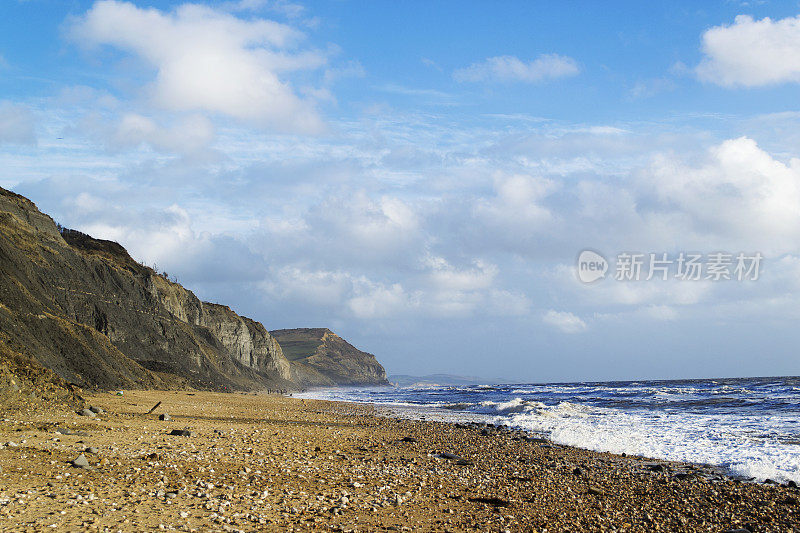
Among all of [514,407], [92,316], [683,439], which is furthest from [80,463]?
[92,316]

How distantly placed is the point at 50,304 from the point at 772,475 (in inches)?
1556

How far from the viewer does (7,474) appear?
9.65 meters

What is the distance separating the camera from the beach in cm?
871

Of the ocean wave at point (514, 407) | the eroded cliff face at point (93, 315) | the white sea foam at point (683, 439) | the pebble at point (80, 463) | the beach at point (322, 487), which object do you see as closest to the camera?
the beach at point (322, 487)

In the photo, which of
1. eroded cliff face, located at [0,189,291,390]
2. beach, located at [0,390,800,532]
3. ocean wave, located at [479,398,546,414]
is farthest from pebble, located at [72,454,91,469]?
ocean wave, located at [479,398,546,414]

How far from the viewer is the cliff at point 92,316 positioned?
2957 centimetres

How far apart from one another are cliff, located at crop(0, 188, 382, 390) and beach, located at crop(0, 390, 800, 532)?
8677 millimetres

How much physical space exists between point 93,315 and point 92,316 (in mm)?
265

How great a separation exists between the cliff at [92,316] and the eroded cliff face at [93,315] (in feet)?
0.27

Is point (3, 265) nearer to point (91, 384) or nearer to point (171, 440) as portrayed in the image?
point (91, 384)

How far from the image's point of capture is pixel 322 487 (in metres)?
11.2


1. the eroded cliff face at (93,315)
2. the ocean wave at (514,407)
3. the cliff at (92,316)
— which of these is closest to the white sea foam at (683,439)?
the ocean wave at (514,407)

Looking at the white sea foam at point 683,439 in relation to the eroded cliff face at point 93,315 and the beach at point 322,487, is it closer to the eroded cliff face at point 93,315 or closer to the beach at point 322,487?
the beach at point 322,487

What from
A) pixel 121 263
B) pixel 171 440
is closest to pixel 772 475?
pixel 171 440
